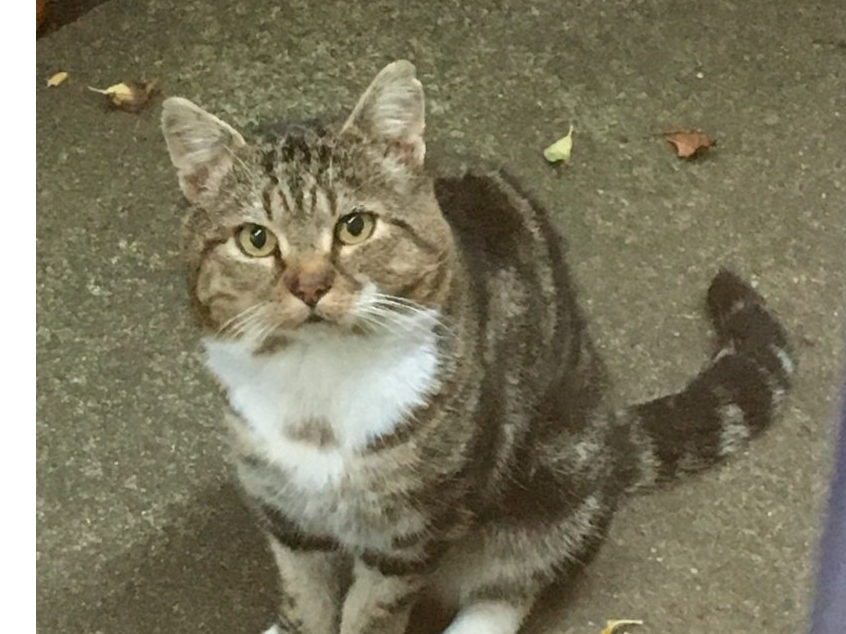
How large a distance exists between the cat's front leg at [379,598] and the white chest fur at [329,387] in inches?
5.8

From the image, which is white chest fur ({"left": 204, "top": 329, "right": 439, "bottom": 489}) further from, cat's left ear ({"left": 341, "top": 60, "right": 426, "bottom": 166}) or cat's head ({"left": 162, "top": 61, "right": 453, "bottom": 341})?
cat's left ear ({"left": 341, "top": 60, "right": 426, "bottom": 166})

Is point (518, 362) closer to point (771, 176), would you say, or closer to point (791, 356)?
point (791, 356)

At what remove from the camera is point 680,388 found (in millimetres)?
1695

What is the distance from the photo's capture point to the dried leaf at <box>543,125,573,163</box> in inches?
77.9

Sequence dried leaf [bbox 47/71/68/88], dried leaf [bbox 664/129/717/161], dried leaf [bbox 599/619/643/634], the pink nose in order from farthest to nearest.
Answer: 1. dried leaf [bbox 47/71/68/88]
2. dried leaf [bbox 664/129/717/161]
3. dried leaf [bbox 599/619/643/634]
4. the pink nose

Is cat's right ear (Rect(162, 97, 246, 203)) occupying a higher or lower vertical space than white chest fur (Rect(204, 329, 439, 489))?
higher

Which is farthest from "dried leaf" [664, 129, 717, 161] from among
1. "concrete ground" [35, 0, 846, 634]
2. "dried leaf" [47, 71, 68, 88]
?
"dried leaf" [47, 71, 68, 88]

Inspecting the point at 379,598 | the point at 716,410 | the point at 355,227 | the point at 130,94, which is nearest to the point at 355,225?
the point at 355,227

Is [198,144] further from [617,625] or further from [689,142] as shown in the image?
[689,142]

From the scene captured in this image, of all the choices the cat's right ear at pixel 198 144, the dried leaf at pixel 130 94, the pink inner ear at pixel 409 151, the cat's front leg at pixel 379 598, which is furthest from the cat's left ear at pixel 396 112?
the dried leaf at pixel 130 94

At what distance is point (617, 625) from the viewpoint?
1.49 m

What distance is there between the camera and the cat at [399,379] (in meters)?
1.16
